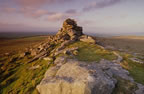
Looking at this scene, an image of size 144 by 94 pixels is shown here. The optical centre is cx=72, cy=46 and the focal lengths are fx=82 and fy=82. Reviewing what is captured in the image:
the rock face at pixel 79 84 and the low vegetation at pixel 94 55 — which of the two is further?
the low vegetation at pixel 94 55

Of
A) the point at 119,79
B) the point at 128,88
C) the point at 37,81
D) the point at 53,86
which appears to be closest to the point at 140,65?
the point at 119,79

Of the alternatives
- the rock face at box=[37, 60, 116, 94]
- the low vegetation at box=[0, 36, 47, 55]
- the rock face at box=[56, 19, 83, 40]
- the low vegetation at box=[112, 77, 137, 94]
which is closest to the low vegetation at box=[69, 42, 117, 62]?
the low vegetation at box=[112, 77, 137, 94]

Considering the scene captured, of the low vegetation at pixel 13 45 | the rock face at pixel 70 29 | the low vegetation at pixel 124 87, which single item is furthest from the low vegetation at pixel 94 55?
the low vegetation at pixel 13 45

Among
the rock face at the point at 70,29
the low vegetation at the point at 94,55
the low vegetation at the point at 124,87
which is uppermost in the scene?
the rock face at the point at 70,29

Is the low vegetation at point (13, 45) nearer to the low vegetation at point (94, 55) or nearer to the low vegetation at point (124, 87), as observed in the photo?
the low vegetation at point (94, 55)

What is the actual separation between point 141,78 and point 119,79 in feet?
11.4

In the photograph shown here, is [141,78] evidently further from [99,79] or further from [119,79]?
[99,79]

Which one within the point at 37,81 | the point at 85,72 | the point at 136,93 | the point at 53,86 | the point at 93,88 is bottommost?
the point at 37,81

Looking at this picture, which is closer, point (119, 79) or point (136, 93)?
point (136, 93)

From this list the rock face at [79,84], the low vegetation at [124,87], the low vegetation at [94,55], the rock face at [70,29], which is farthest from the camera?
the rock face at [70,29]

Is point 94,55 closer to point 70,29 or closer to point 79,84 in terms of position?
point 79,84

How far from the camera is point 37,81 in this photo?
11664 millimetres

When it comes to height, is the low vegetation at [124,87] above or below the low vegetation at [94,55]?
below

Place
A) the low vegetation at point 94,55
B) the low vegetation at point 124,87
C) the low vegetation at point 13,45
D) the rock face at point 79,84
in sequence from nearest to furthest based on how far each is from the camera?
the rock face at point 79,84
the low vegetation at point 124,87
the low vegetation at point 94,55
the low vegetation at point 13,45
